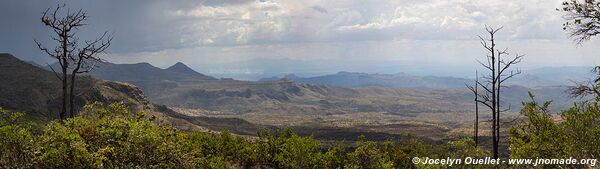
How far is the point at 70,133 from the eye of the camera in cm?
2033

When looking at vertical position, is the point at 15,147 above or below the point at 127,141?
below

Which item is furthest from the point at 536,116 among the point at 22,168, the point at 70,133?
the point at 22,168

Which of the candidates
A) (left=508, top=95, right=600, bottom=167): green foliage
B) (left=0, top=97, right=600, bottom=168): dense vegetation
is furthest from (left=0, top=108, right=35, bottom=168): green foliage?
(left=508, top=95, right=600, bottom=167): green foliage

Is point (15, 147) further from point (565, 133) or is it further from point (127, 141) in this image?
point (565, 133)

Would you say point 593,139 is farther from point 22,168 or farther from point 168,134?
point 22,168

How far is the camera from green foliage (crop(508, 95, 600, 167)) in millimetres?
23922

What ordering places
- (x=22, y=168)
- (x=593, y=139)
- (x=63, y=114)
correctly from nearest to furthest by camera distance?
(x=22, y=168), (x=593, y=139), (x=63, y=114)

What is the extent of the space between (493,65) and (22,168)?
35261mm

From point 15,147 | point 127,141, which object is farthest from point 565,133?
point 15,147

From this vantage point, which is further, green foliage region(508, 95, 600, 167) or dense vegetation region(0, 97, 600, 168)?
green foliage region(508, 95, 600, 167)

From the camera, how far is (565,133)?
83.2 ft

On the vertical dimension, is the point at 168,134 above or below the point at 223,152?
above

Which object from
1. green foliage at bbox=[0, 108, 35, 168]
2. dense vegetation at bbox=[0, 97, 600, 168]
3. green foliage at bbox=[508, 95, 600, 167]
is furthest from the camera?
green foliage at bbox=[508, 95, 600, 167]

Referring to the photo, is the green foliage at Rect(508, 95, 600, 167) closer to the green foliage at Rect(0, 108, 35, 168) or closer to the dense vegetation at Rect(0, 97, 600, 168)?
the dense vegetation at Rect(0, 97, 600, 168)
